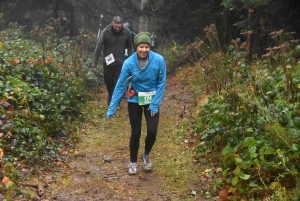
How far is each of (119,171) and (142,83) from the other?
1.34m

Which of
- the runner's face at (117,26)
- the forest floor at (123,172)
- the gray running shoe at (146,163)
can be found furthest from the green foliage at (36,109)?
the runner's face at (117,26)

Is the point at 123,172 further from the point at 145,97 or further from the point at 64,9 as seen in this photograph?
the point at 64,9

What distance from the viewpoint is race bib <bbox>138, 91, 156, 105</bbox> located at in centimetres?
593

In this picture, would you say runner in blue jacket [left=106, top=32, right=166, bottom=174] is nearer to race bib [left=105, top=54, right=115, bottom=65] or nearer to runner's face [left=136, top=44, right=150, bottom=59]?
runner's face [left=136, top=44, right=150, bottom=59]

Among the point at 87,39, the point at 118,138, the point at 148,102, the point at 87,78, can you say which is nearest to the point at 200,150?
the point at 148,102

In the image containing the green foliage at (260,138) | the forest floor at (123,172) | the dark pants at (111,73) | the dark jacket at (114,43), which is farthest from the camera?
the dark pants at (111,73)

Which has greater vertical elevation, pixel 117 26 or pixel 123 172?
Result: pixel 117 26

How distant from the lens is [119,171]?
20.8 feet

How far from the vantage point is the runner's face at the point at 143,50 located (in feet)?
18.9

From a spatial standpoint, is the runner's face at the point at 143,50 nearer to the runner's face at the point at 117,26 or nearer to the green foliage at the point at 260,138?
the green foliage at the point at 260,138

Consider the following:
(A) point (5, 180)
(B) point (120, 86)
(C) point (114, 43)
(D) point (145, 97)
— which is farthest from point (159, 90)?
(C) point (114, 43)

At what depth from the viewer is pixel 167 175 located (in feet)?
20.1

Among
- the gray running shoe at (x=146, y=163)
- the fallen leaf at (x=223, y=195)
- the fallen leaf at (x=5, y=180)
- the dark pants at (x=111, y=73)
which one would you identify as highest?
the dark pants at (x=111, y=73)

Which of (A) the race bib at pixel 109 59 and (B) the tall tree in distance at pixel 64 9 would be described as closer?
(A) the race bib at pixel 109 59
